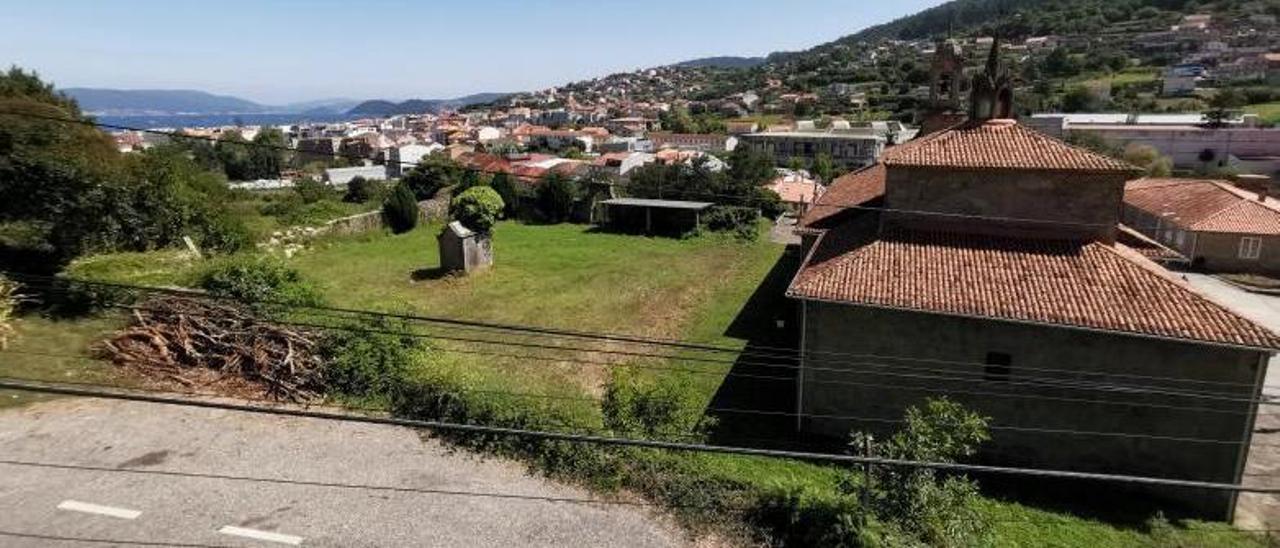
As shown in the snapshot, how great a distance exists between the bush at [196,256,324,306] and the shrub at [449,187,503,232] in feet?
48.4

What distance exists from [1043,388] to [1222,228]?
2721 centimetres

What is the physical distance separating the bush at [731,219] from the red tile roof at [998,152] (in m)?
24.4

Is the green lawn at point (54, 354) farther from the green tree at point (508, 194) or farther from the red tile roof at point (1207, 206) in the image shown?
the red tile roof at point (1207, 206)

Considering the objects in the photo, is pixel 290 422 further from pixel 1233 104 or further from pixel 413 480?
pixel 1233 104

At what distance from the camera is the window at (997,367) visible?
49.5 feet

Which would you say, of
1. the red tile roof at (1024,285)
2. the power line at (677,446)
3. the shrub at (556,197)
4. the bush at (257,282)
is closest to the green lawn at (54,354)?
the bush at (257,282)

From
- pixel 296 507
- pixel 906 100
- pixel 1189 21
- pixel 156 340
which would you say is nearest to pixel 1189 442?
pixel 296 507

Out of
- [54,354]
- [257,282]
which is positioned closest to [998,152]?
[257,282]

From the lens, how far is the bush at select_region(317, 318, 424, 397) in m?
16.2

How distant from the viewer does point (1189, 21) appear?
174 m

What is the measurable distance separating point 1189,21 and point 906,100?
9021cm

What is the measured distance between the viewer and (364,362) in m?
16.4

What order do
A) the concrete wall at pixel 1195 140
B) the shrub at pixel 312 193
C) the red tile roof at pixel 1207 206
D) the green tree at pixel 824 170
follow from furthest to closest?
the green tree at pixel 824 170 < the concrete wall at pixel 1195 140 < the shrub at pixel 312 193 < the red tile roof at pixel 1207 206

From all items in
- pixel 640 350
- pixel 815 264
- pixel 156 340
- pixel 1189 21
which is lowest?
pixel 640 350
